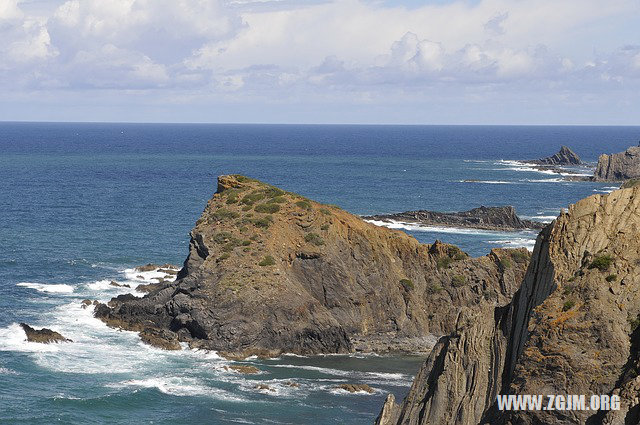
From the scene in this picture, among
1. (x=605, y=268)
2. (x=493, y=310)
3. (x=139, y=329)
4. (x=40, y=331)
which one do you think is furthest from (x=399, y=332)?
(x=605, y=268)

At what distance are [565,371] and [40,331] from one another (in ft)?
160

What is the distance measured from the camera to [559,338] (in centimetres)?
3109

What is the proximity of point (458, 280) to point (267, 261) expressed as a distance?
53.8 ft

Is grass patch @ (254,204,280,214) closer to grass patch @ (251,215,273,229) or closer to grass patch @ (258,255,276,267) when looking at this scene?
grass patch @ (251,215,273,229)

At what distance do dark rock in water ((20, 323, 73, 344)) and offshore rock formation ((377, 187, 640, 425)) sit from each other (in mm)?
35885

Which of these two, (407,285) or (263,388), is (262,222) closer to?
(407,285)

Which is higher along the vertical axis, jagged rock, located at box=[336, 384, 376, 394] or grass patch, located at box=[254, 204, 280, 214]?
grass patch, located at box=[254, 204, 280, 214]

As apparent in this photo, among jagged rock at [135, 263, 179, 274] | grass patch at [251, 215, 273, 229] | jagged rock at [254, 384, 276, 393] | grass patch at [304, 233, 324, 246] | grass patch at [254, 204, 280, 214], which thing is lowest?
jagged rock at [254, 384, 276, 393]

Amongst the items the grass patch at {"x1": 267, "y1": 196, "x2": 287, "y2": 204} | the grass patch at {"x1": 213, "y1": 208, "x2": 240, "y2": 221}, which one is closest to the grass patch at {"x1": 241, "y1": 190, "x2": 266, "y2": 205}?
the grass patch at {"x1": 267, "y1": 196, "x2": 287, "y2": 204}

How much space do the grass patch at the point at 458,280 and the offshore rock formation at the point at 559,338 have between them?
37.0 meters

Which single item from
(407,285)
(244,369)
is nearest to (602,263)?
(244,369)

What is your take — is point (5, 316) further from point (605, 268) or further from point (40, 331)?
point (605, 268)

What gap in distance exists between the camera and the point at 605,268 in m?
33.0

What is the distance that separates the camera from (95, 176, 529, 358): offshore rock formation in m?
70.0
